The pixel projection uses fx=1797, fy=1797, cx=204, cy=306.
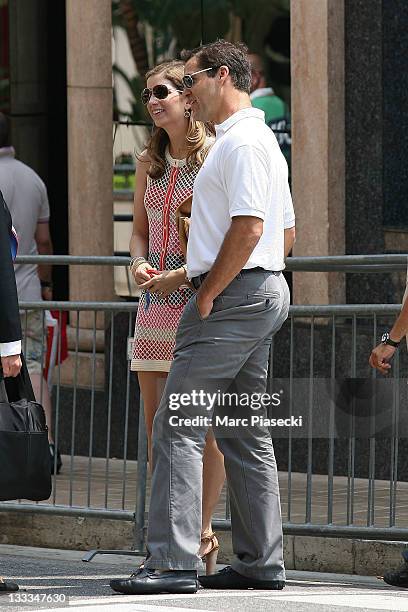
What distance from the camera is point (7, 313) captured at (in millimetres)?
6582

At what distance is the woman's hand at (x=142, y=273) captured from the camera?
701 centimetres

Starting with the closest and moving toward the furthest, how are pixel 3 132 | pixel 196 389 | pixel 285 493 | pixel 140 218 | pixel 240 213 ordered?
1. pixel 240 213
2. pixel 196 389
3. pixel 140 218
4. pixel 285 493
5. pixel 3 132

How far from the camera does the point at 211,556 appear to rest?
23.4 ft

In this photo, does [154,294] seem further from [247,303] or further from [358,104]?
[358,104]

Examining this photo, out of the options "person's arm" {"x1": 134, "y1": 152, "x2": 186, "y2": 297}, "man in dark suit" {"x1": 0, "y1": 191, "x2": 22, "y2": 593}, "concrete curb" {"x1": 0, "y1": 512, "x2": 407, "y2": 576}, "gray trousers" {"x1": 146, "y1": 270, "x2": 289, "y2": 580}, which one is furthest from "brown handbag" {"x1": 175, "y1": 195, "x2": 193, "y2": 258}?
"concrete curb" {"x1": 0, "y1": 512, "x2": 407, "y2": 576}

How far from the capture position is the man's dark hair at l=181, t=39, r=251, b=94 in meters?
6.58

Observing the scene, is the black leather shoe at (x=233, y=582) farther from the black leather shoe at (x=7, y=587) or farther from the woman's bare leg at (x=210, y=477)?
the black leather shoe at (x=7, y=587)

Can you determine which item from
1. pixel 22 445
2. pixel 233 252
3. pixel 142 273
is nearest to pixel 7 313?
pixel 22 445

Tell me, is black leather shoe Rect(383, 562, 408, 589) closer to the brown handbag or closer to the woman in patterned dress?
the woman in patterned dress

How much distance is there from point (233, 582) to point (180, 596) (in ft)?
1.06

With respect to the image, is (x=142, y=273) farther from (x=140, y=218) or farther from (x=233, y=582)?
(x=233, y=582)

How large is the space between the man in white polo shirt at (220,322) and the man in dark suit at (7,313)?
58cm

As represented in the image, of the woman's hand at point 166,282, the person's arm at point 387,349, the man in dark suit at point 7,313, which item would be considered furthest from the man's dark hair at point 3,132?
the person's arm at point 387,349

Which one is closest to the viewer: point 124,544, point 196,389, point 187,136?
point 196,389
